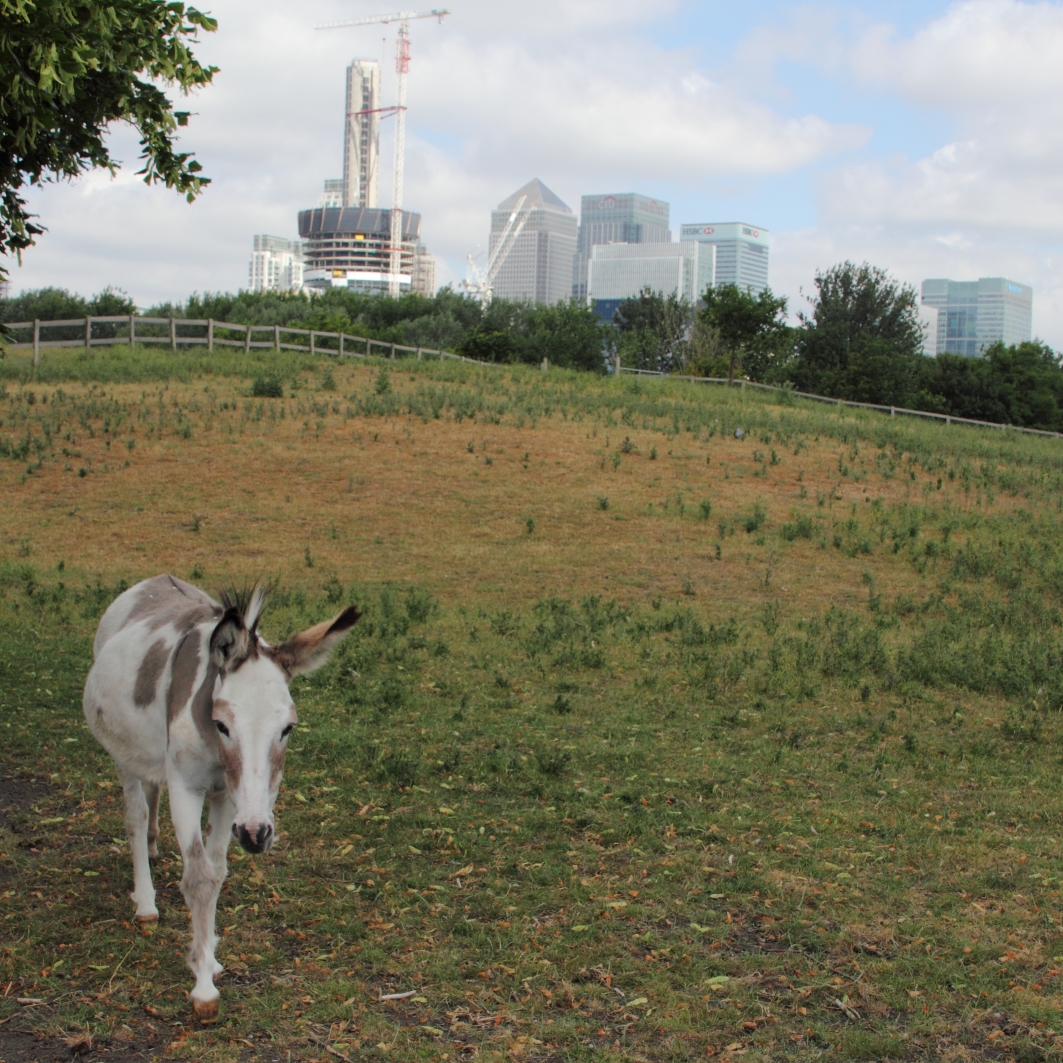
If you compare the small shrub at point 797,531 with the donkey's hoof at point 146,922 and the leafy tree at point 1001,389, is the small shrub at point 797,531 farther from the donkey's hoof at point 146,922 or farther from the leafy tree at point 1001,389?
the leafy tree at point 1001,389

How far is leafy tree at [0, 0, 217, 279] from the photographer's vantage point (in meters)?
7.11

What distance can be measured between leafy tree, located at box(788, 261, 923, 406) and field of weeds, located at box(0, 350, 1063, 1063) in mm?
55756

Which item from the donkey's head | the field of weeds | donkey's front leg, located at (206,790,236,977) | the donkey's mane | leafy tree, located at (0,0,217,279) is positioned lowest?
the field of weeds

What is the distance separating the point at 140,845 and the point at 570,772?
3718 mm

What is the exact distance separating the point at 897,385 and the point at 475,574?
216ft

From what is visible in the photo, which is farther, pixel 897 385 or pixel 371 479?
pixel 897 385

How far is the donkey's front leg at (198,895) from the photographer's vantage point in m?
4.61

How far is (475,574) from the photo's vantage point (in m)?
17.0

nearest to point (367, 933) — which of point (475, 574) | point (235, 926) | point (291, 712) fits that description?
point (235, 926)

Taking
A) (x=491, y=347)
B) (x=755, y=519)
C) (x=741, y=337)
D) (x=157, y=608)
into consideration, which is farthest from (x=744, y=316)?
(x=157, y=608)

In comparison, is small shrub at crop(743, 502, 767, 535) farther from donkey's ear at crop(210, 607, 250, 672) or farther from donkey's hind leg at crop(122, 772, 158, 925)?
donkey's ear at crop(210, 607, 250, 672)

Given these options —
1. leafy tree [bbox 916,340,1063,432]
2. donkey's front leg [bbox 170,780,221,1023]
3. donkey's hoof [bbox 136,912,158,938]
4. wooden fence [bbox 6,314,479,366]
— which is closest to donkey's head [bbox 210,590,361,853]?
donkey's front leg [bbox 170,780,221,1023]

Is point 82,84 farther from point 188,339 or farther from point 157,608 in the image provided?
point 188,339

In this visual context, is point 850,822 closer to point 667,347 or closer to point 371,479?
point 371,479
